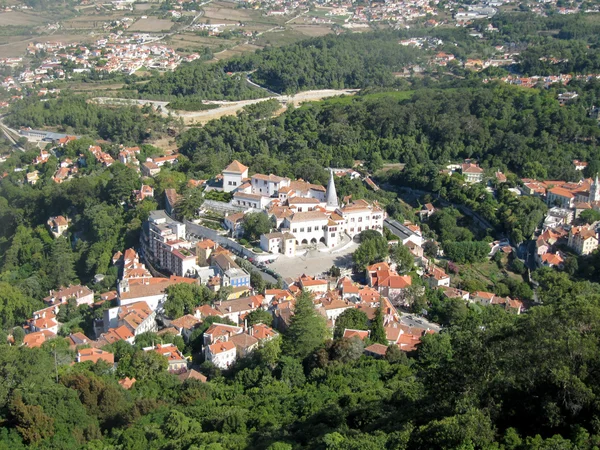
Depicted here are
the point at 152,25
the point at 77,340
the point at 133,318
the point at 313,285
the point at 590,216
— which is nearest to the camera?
the point at 77,340

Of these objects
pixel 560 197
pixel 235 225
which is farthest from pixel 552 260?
pixel 235 225

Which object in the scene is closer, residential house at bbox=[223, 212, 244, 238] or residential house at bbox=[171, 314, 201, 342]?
residential house at bbox=[171, 314, 201, 342]

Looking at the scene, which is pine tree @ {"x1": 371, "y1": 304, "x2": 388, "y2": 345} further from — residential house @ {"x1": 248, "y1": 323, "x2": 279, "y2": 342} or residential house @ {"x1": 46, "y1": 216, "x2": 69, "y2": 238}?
residential house @ {"x1": 46, "y1": 216, "x2": 69, "y2": 238}

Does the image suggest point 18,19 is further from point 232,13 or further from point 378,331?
point 378,331

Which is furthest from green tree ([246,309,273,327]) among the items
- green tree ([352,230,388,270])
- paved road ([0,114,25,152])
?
paved road ([0,114,25,152])

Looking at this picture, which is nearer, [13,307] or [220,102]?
[13,307]

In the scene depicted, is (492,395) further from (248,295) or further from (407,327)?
(248,295)

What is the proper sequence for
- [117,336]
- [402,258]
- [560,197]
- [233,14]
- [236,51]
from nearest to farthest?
1. [117,336]
2. [402,258]
3. [560,197]
4. [236,51]
5. [233,14]
